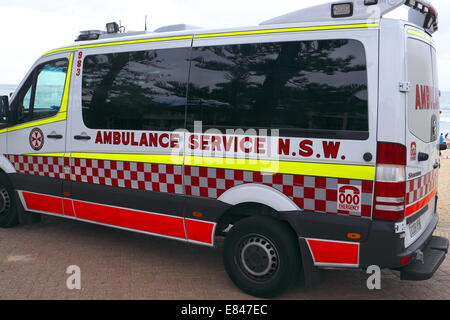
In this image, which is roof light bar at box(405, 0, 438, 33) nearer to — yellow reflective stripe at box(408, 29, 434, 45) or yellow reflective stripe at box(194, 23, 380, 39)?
yellow reflective stripe at box(408, 29, 434, 45)

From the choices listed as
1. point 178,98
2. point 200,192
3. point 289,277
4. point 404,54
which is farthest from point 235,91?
point 289,277

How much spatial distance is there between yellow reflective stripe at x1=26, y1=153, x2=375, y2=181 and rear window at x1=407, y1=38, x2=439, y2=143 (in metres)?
0.54

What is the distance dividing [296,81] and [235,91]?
56cm

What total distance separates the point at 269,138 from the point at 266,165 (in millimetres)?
223

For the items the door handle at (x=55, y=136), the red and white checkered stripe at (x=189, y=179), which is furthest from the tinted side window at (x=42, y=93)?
the red and white checkered stripe at (x=189, y=179)

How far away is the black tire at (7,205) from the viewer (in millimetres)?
5879

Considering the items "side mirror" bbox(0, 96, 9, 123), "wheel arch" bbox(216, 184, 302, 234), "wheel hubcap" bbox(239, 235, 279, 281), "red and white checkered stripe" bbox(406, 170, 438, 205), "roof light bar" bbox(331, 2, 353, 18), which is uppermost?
"roof light bar" bbox(331, 2, 353, 18)

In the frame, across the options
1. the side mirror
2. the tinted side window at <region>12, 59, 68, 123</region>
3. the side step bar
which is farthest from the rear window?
the side mirror

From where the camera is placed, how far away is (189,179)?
4270 millimetres

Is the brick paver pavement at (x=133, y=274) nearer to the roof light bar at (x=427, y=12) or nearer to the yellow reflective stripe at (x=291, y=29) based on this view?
the yellow reflective stripe at (x=291, y=29)

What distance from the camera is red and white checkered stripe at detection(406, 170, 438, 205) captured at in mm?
3551

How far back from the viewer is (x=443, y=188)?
1025 centimetres

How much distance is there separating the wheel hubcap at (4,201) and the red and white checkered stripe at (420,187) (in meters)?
4.74
